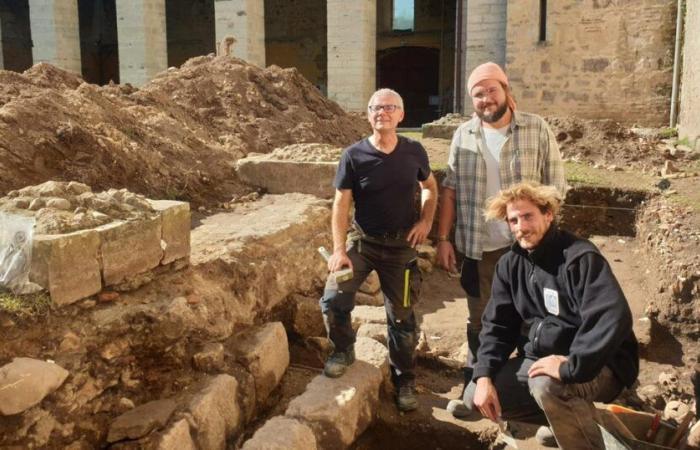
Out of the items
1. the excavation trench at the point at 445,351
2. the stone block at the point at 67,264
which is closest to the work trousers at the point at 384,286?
the excavation trench at the point at 445,351

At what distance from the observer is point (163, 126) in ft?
23.6

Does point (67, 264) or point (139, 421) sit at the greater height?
point (67, 264)

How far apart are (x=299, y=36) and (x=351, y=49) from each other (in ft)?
21.8

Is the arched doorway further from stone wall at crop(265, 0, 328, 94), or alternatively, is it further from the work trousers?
the work trousers

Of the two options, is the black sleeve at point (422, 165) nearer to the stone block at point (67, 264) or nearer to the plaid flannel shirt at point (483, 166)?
the plaid flannel shirt at point (483, 166)

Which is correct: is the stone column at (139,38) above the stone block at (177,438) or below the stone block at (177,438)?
above

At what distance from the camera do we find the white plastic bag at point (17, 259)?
293 centimetres

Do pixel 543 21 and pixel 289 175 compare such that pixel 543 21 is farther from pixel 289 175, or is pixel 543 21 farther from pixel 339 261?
pixel 339 261

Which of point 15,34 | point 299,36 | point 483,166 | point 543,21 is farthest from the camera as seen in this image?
point 15,34

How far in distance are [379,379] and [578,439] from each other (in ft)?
4.42

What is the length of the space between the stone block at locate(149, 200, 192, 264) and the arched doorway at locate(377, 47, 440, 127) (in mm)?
18149

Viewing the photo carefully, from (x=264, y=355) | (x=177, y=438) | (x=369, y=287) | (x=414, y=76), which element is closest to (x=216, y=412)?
(x=177, y=438)

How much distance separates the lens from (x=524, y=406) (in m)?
2.98

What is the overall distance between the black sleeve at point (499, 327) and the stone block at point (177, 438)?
4.59 ft
